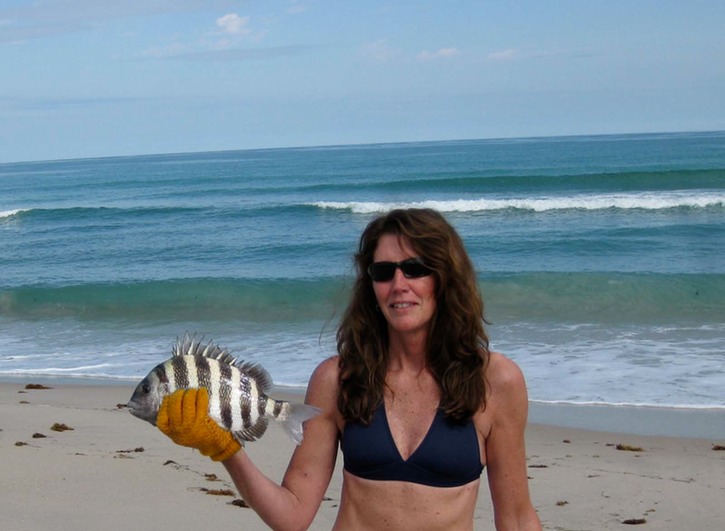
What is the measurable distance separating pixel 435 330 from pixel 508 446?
1.26 feet

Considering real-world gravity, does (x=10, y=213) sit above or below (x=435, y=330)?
below

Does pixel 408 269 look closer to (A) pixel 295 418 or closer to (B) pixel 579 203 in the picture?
(A) pixel 295 418

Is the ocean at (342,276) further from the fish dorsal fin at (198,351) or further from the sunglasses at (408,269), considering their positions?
the fish dorsal fin at (198,351)

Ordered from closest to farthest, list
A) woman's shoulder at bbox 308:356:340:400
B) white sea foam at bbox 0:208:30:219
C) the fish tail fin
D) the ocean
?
the fish tail fin
woman's shoulder at bbox 308:356:340:400
the ocean
white sea foam at bbox 0:208:30:219

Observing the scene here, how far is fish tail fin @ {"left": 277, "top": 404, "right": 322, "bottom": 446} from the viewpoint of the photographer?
248 centimetres

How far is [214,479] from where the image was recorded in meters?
6.28

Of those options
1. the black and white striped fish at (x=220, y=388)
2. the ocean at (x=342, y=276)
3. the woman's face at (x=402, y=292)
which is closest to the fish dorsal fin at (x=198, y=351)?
the black and white striped fish at (x=220, y=388)

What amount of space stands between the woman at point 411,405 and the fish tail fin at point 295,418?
0.20 meters

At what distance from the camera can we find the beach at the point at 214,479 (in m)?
5.54

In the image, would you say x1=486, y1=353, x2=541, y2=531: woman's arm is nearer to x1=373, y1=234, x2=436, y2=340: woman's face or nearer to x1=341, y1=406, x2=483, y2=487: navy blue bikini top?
x1=341, y1=406, x2=483, y2=487: navy blue bikini top

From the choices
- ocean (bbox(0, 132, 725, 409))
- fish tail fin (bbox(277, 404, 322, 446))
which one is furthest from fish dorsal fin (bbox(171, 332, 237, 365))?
ocean (bbox(0, 132, 725, 409))

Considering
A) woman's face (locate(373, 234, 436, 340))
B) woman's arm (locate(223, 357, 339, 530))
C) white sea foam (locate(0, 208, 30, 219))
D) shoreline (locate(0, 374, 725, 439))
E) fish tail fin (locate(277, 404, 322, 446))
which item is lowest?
shoreline (locate(0, 374, 725, 439))

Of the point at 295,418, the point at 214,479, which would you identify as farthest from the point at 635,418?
the point at 295,418

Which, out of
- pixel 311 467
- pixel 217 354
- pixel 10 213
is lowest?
pixel 10 213
